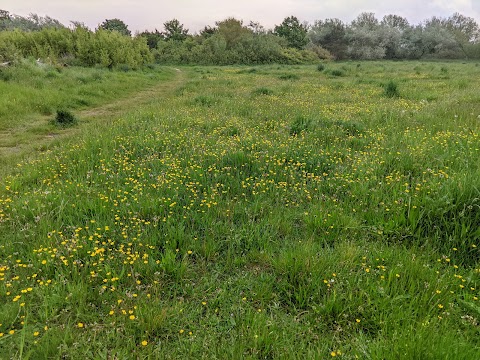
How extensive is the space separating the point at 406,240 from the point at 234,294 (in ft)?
6.92

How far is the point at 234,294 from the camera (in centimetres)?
310

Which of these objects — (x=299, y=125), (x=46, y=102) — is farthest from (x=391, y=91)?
(x=46, y=102)

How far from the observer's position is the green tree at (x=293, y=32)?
6257 centimetres

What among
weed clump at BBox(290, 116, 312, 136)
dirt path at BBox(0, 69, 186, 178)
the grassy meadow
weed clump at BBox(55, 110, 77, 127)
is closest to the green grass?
dirt path at BBox(0, 69, 186, 178)

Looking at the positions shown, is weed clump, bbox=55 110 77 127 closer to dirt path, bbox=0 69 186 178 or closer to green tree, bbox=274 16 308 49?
dirt path, bbox=0 69 186 178

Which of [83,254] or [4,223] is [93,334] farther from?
[4,223]

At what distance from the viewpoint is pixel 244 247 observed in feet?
12.4

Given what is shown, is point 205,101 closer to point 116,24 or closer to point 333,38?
point 333,38

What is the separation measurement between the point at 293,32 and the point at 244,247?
2675 inches

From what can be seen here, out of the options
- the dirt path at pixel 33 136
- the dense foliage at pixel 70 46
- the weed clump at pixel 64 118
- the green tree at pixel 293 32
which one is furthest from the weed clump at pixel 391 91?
the green tree at pixel 293 32

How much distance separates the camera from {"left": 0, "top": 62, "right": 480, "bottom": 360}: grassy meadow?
101 inches

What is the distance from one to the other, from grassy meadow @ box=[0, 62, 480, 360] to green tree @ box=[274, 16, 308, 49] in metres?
61.2

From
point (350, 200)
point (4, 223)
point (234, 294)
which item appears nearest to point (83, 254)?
point (4, 223)

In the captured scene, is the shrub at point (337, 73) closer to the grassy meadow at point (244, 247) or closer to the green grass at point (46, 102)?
the green grass at point (46, 102)
